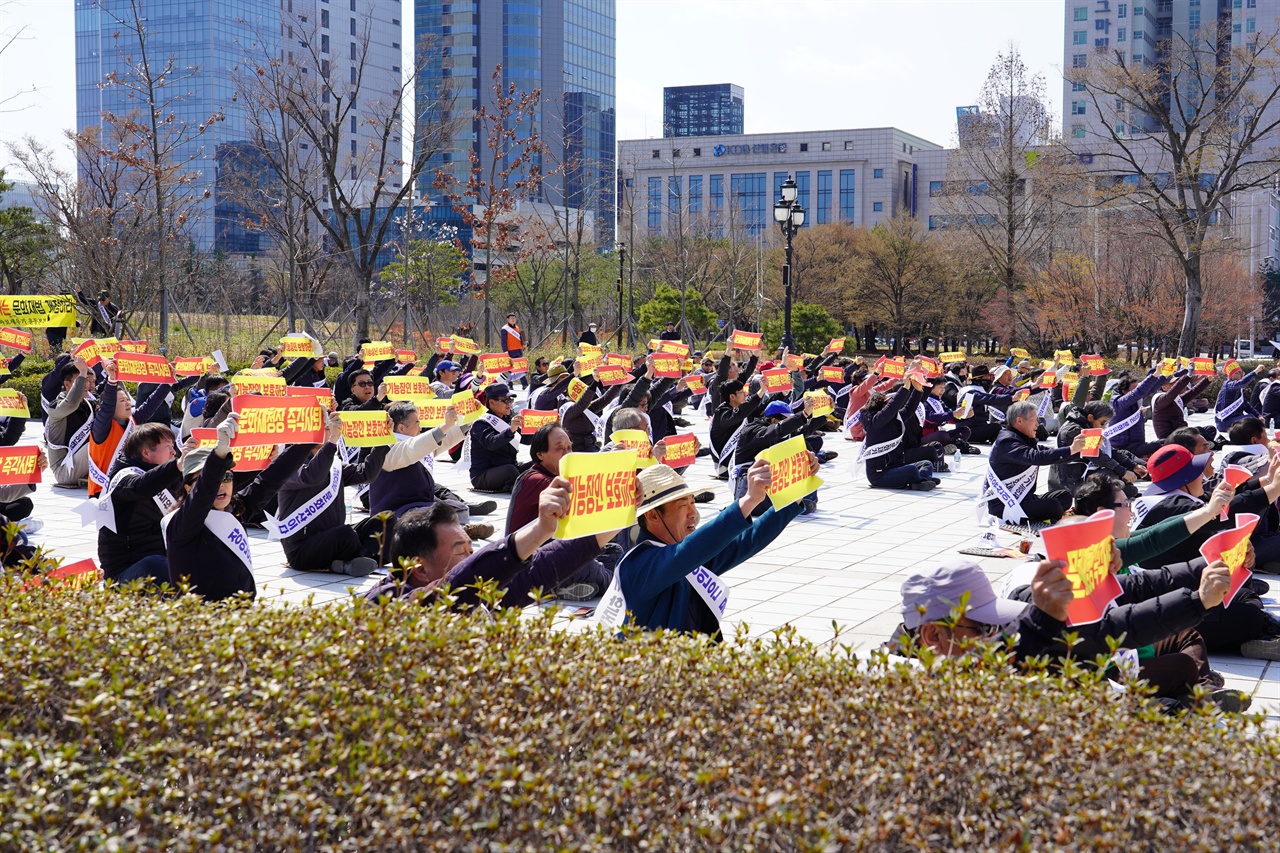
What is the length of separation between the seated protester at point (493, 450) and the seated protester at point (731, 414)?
229cm

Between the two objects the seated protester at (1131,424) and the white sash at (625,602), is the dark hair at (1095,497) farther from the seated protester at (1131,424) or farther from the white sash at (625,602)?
the seated protester at (1131,424)

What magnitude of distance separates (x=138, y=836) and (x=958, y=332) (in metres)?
59.1

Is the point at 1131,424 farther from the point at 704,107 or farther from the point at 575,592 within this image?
the point at 704,107

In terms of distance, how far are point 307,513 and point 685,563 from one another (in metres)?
5.46

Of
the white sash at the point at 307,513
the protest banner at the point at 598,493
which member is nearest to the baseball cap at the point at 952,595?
the protest banner at the point at 598,493

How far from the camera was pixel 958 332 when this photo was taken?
193 ft

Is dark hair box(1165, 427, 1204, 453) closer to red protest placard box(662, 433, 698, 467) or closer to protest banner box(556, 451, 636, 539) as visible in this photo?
red protest placard box(662, 433, 698, 467)

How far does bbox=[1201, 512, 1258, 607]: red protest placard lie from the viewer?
15.1 feet

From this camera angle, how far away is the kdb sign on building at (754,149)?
113m

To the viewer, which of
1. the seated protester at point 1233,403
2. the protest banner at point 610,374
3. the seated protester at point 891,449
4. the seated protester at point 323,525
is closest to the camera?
the seated protester at point 323,525

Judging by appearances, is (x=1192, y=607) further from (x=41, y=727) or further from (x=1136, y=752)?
(x=41, y=727)

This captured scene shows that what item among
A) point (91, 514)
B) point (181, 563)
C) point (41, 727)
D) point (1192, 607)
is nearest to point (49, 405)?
point (91, 514)

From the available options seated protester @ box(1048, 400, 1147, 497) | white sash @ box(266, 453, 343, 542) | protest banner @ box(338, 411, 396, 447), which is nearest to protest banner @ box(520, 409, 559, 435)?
white sash @ box(266, 453, 343, 542)

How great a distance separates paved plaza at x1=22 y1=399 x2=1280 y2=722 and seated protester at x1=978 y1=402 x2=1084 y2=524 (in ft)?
1.12
